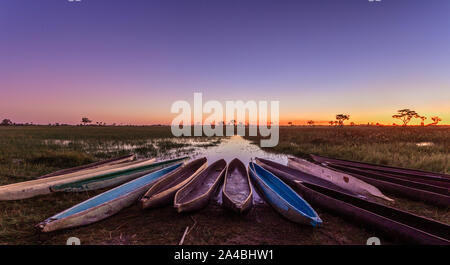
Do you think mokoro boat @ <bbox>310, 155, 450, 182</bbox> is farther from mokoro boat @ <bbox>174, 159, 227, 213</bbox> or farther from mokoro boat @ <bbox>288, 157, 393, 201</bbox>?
mokoro boat @ <bbox>174, 159, 227, 213</bbox>

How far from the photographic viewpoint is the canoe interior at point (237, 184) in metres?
6.25

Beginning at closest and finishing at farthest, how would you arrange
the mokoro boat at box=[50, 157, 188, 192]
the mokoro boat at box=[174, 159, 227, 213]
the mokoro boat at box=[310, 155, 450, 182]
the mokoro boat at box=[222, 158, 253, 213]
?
the mokoro boat at box=[222, 158, 253, 213] → the mokoro boat at box=[174, 159, 227, 213] → the mokoro boat at box=[50, 157, 188, 192] → the mokoro boat at box=[310, 155, 450, 182]

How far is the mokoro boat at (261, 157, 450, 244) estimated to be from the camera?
3207 millimetres

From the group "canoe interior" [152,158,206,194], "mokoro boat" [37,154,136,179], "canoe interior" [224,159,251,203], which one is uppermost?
"mokoro boat" [37,154,136,179]

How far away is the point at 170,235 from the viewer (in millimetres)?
3852

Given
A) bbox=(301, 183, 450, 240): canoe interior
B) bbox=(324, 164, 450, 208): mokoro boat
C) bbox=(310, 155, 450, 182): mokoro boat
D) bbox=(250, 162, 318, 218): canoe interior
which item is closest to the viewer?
bbox=(301, 183, 450, 240): canoe interior

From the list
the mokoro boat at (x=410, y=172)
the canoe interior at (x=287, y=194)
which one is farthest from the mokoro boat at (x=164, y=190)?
the mokoro boat at (x=410, y=172)

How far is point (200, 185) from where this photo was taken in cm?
746

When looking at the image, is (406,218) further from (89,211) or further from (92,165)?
(92,165)

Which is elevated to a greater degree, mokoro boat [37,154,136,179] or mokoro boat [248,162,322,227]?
mokoro boat [37,154,136,179]

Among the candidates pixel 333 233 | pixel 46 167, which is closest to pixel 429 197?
pixel 333 233

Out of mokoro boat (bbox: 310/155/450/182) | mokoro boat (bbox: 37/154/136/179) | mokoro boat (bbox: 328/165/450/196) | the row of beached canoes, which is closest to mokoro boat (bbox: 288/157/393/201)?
the row of beached canoes

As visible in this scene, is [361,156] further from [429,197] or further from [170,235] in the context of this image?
[170,235]

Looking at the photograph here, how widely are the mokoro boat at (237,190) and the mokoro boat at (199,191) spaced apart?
18.4 inches
